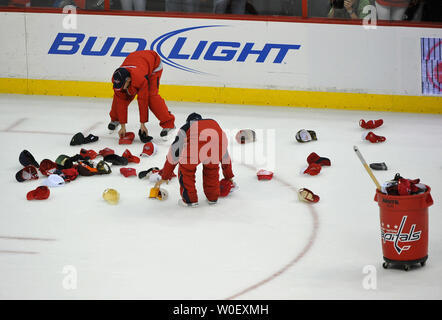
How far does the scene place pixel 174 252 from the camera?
5.89 metres

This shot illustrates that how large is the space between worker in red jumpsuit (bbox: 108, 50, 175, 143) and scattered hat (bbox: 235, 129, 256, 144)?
72 cm

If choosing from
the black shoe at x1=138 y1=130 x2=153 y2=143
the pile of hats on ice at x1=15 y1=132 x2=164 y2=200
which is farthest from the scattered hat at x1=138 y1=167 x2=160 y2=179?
the black shoe at x1=138 y1=130 x2=153 y2=143

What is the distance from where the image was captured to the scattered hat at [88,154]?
25.7 ft

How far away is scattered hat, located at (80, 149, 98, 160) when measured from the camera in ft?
25.7

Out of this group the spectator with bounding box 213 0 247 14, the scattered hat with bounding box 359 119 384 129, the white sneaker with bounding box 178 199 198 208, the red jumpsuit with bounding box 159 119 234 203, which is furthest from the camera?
the spectator with bounding box 213 0 247 14

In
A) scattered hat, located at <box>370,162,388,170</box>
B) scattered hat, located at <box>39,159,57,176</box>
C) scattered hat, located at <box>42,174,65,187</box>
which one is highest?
scattered hat, located at <box>39,159,57,176</box>

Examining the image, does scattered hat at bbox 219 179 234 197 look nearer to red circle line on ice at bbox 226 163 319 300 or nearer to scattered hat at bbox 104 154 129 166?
red circle line on ice at bbox 226 163 319 300

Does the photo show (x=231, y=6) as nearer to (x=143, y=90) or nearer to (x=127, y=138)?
(x=143, y=90)

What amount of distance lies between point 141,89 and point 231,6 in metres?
1.99

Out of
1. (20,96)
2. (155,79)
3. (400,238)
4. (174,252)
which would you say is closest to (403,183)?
(400,238)

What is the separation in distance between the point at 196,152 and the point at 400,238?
1.83 metres

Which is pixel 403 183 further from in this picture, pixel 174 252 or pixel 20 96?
pixel 20 96

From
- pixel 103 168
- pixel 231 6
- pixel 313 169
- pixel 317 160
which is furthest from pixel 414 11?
pixel 103 168

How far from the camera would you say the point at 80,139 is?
840cm
